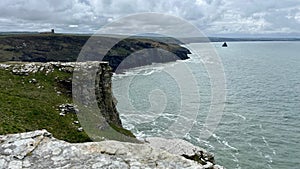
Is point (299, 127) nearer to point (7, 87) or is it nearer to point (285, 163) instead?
point (285, 163)

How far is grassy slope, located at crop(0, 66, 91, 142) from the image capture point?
30.2 meters

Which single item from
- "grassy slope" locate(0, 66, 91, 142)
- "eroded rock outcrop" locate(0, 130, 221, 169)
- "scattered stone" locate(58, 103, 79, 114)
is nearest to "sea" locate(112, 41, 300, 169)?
"scattered stone" locate(58, 103, 79, 114)

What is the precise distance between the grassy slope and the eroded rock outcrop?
1748cm

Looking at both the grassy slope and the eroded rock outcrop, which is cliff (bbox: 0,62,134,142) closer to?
the grassy slope

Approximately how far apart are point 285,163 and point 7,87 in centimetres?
4339

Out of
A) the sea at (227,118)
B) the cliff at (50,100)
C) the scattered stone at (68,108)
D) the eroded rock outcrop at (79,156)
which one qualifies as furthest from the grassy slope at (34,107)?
the sea at (227,118)

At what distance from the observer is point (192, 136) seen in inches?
2421

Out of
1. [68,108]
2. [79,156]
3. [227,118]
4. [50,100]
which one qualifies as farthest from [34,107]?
[227,118]

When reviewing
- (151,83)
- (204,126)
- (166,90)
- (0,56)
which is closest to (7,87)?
(204,126)

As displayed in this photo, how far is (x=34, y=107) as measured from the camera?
3556 cm

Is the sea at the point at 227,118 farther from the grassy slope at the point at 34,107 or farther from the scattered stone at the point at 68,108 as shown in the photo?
the grassy slope at the point at 34,107

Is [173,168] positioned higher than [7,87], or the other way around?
[173,168]

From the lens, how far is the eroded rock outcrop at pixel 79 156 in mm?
8484

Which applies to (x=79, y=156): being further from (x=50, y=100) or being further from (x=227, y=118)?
(x=227, y=118)
